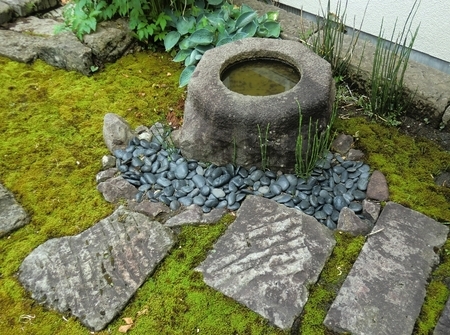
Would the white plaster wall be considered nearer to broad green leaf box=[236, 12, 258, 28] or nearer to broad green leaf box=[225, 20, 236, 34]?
broad green leaf box=[236, 12, 258, 28]

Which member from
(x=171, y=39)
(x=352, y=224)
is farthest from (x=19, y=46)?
(x=352, y=224)

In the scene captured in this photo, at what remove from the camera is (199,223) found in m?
2.74

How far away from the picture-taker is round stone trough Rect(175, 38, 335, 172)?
2.70 meters

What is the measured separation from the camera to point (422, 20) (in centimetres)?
379

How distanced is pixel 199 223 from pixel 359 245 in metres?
0.94

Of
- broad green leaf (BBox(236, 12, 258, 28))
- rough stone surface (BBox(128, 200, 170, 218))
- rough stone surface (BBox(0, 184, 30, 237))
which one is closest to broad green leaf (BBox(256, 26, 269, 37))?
broad green leaf (BBox(236, 12, 258, 28))

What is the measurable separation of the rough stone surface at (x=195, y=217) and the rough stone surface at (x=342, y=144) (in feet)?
3.09

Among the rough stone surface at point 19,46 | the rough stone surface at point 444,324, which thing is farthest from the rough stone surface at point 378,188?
the rough stone surface at point 19,46

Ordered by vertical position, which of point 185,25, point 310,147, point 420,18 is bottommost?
point 310,147

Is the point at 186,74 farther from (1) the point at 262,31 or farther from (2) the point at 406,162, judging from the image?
(2) the point at 406,162

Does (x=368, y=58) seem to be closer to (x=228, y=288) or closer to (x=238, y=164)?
(x=238, y=164)

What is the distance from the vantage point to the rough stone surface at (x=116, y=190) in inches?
116

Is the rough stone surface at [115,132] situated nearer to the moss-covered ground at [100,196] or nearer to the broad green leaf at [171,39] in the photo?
the moss-covered ground at [100,196]

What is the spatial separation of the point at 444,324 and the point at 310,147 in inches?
49.2
